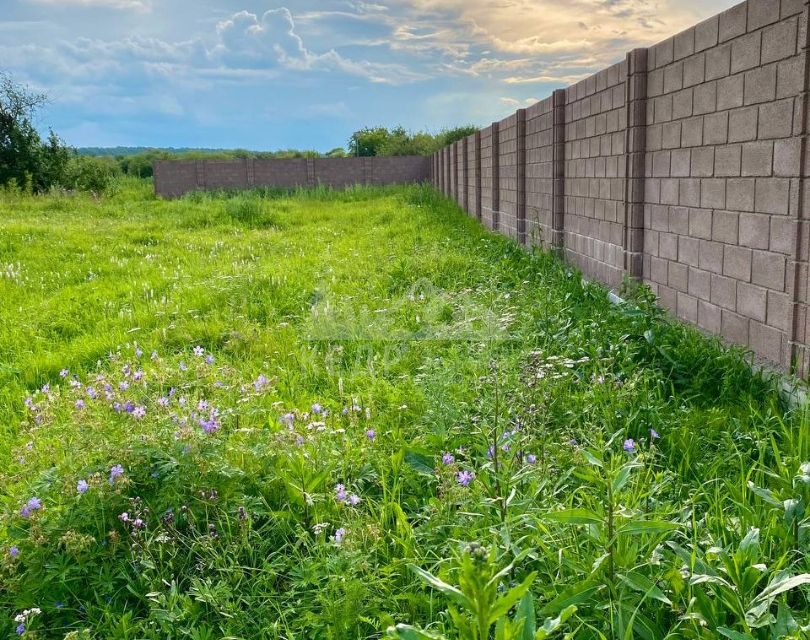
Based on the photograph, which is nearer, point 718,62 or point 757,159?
point 757,159

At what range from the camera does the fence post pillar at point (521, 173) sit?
9.62 metres

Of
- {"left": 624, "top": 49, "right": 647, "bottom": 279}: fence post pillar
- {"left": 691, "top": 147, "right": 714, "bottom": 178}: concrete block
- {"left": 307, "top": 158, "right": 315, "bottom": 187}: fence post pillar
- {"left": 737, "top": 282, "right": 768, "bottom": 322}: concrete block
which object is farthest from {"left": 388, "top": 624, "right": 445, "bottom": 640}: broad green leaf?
{"left": 307, "top": 158, "right": 315, "bottom": 187}: fence post pillar

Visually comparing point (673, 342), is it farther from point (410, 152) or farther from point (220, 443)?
point (410, 152)

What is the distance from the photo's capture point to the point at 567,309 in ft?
17.9

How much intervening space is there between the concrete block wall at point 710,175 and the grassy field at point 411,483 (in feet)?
1.13

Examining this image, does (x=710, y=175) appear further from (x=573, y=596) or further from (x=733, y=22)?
(x=573, y=596)

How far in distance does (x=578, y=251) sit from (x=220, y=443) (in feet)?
17.6

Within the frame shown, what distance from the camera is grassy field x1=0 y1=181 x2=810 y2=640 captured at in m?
1.97

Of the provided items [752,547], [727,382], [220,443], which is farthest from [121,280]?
[752,547]

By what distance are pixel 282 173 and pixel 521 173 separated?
1881cm

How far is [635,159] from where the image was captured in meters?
5.53

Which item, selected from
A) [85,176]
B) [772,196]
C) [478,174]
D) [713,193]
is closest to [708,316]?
[713,193]

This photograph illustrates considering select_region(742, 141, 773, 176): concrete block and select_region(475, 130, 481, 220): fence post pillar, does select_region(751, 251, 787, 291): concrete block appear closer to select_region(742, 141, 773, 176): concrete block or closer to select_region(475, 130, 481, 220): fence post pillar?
select_region(742, 141, 773, 176): concrete block

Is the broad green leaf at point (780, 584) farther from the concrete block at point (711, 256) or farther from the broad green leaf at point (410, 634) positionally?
the concrete block at point (711, 256)
